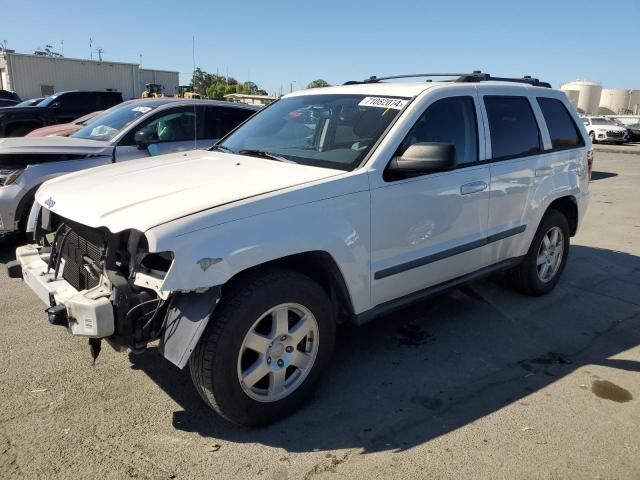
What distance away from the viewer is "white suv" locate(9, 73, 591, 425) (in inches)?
105

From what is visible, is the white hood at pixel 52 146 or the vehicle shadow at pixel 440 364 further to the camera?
the white hood at pixel 52 146

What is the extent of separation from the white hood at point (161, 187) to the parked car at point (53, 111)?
11.6 metres

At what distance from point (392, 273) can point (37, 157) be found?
Result: 4482 millimetres

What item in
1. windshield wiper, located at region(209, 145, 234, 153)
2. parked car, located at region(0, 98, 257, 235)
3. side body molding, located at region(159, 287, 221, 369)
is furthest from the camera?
parked car, located at region(0, 98, 257, 235)

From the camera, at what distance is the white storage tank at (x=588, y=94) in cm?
5775

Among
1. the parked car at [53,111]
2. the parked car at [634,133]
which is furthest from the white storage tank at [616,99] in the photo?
the parked car at [53,111]

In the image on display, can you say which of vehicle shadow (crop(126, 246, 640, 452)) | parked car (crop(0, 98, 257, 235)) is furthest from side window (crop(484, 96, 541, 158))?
parked car (crop(0, 98, 257, 235))

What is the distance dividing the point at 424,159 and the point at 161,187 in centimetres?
154

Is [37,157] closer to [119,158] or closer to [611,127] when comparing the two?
[119,158]

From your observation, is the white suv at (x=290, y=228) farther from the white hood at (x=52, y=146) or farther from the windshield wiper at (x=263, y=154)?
the white hood at (x=52, y=146)

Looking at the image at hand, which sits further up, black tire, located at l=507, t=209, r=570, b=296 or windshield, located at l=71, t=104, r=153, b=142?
windshield, located at l=71, t=104, r=153, b=142

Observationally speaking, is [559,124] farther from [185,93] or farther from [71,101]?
[185,93]

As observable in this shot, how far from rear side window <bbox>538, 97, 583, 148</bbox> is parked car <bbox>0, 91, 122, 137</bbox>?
12.9m

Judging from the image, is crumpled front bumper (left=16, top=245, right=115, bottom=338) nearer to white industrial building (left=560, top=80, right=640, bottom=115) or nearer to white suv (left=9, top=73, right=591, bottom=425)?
white suv (left=9, top=73, right=591, bottom=425)
